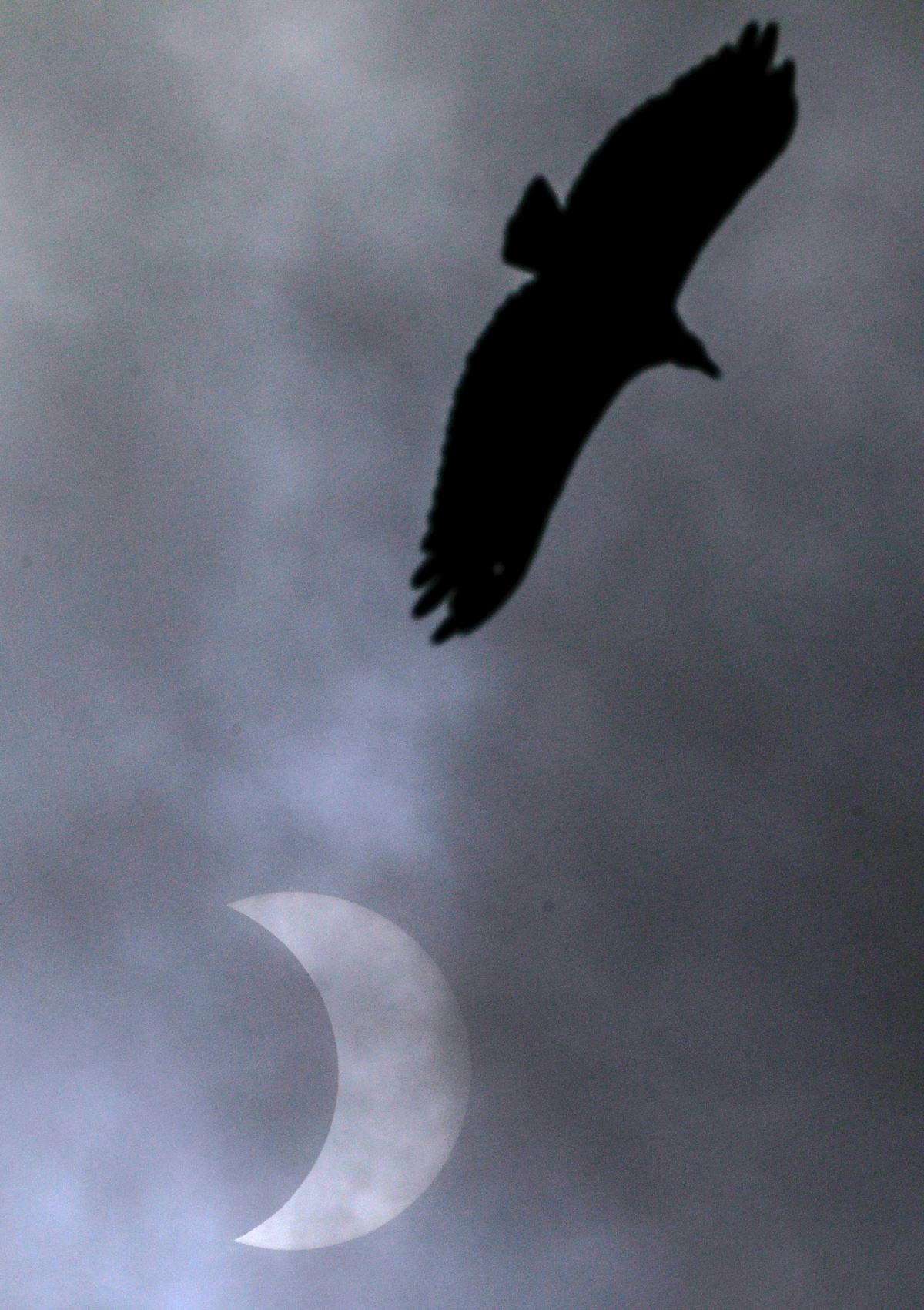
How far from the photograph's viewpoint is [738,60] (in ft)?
32.5

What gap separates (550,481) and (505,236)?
2214 mm

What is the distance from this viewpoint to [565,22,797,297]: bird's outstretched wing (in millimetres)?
9844

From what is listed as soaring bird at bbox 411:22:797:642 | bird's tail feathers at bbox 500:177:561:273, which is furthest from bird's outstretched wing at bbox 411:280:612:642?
bird's tail feathers at bbox 500:177:561:273

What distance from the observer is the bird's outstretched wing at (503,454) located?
1016cm

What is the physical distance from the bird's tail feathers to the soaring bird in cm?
1

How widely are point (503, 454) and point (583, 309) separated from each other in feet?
4.94

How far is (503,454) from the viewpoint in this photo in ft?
35.9

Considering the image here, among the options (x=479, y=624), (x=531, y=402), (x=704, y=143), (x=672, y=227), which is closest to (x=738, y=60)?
(x=704, y=143)

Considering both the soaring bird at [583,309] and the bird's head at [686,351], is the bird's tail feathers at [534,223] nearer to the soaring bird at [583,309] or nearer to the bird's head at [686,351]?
the soaring bird at [583,309]

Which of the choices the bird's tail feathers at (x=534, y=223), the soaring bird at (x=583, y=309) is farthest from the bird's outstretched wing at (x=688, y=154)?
the bird's tail feathers at (x=534, y=223)

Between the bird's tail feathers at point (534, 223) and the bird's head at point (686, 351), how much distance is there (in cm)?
164

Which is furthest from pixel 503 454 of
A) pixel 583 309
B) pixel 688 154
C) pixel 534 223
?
pixel 688 154

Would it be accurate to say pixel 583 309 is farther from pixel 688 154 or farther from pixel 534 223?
pixel 688 154

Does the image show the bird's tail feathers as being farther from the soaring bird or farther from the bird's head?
the bird's head
